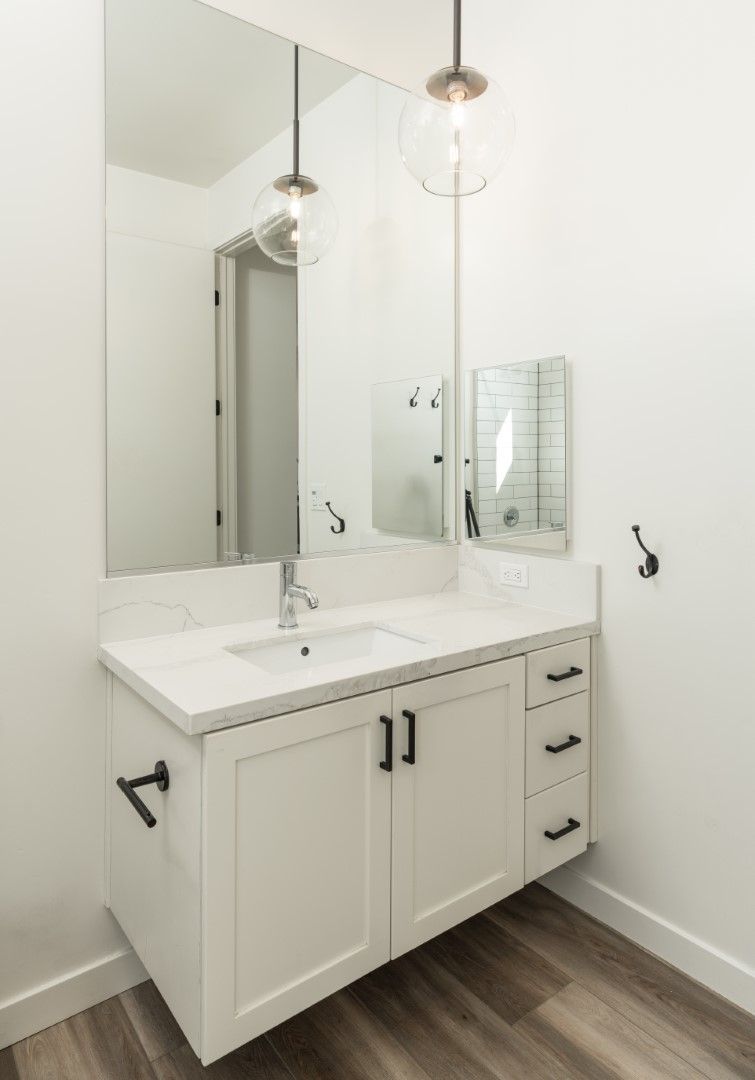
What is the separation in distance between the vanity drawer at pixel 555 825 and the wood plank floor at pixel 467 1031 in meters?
0.25

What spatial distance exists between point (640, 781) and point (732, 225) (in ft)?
4.49

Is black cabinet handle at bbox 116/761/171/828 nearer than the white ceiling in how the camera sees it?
Yes

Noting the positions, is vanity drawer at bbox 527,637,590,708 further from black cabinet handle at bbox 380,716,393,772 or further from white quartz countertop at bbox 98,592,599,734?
black cabinet handle at bbox 380,716,393,772

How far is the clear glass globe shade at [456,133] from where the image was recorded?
4.72ft

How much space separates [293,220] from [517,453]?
91 cm

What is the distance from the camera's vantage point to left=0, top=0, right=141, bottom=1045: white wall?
1460 millimetres

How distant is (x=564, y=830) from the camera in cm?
177

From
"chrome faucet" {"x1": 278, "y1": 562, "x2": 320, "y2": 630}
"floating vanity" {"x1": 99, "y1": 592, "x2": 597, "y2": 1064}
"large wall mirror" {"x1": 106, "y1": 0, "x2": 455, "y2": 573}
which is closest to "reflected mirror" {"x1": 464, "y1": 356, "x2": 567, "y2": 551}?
"large wall mirror" {"x1": 106, "y1": 0, "x2": 455, "y2": 573}

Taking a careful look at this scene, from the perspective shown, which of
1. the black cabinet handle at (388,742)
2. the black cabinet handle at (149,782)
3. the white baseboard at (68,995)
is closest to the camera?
the black cabinet handle at (149,782)

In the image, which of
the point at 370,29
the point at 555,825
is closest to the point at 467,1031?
the point at 555,825

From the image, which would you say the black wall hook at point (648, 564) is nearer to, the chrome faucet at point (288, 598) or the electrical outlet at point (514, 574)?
the electrical outlet at point (514, 574)

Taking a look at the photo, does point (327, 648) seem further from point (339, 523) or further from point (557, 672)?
point (557, 672)

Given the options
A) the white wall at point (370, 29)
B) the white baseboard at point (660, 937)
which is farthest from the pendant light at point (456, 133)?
the white baseboard at point (660, 937)

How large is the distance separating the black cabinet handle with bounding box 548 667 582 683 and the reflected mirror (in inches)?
13.7
